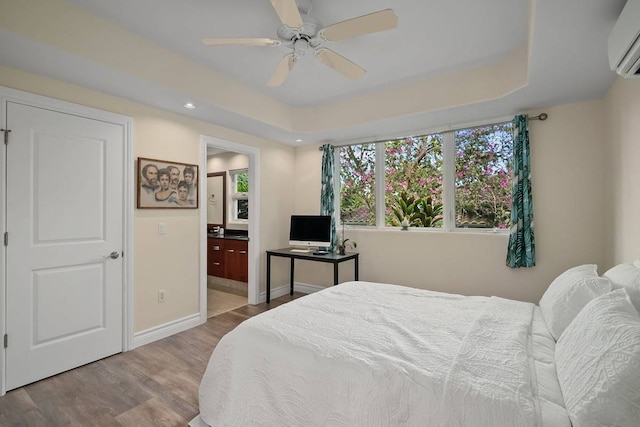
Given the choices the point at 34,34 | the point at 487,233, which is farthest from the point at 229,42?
the point at 487,233

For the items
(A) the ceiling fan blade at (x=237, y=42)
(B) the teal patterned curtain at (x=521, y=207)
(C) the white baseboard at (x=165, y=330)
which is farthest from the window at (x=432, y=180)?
(A) the ceiling fan blade at (x=237, y=42)

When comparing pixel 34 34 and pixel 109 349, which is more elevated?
pixel 34 34

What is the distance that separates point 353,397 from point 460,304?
4.08 feet

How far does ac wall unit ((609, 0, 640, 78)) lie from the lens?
1423 millimetres

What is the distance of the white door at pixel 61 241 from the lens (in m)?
2.27

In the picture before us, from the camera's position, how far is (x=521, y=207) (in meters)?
3.20

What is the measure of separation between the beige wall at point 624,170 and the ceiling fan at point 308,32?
184 centimetres

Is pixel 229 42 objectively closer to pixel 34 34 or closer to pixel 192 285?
pixel 34 34

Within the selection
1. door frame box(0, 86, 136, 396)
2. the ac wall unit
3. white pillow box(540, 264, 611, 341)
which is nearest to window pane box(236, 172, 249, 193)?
door frame box(0, 86, 136, 396)

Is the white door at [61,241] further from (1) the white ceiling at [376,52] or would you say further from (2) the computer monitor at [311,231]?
(2) the computer monitor at [311,231]

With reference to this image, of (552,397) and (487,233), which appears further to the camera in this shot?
(487,233)

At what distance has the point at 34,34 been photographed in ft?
6.31

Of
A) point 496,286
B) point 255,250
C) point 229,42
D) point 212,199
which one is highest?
Answer: point 229,42

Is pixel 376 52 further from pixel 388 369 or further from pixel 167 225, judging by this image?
pixel 167 225
